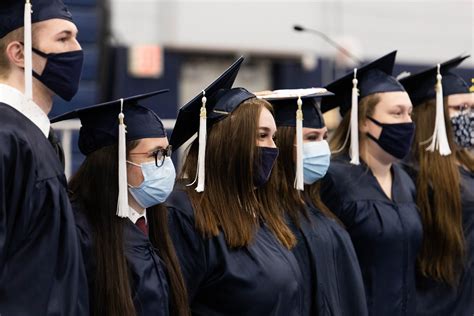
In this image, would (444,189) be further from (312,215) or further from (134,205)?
(134,205)

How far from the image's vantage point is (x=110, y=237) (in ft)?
9.60

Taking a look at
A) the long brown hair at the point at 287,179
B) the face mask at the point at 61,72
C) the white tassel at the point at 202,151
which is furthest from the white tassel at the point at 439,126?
the face mask at the point at 61,72

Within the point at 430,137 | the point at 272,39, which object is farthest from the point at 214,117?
the point at 272,39

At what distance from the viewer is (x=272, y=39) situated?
A: 1206 cm

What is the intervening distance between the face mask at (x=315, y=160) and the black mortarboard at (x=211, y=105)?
0.50 metres

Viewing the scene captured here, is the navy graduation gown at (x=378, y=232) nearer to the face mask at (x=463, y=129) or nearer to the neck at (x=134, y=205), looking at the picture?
the face mask at (x=463, y=129)

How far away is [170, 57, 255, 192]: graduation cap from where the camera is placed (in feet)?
10.7

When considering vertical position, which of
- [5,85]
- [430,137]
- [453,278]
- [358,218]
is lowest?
[453,278]

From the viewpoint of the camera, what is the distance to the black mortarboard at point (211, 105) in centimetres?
334

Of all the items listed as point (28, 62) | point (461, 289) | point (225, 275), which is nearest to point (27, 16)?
point (28, 62)

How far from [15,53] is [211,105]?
91cm

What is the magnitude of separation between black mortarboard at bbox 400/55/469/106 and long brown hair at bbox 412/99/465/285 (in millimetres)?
52

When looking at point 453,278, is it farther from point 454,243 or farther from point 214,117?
point 214,117

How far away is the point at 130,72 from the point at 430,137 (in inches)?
252
